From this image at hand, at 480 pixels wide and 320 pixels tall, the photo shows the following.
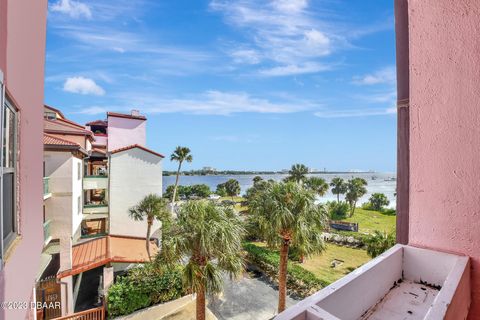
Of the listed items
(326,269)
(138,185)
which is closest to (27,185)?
(138,185)

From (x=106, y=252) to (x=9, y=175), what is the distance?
1309 cm

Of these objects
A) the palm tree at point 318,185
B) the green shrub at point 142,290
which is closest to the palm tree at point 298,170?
the palm tree at point 318,185

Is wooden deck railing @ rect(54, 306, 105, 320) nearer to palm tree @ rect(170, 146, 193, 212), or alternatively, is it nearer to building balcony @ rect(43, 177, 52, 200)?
building balcony @ rect(43, 177, 52, 200)

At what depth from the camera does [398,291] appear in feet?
6.91

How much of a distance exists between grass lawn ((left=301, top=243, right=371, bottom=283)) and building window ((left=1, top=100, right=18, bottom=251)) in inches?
614

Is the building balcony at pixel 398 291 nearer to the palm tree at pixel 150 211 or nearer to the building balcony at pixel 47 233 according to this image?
the building balcony at pixel 47 233

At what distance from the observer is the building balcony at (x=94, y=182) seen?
1592cm

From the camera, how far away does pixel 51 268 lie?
529 inches

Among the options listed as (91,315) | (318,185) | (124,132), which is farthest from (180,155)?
(91,315)

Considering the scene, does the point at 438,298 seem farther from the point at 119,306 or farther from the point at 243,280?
the point at 243,280

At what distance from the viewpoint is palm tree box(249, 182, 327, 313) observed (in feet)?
36.2

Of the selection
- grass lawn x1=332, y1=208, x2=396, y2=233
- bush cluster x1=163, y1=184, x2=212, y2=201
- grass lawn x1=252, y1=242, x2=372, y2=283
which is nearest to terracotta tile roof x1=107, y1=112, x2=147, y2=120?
grass lawn x1=252, y1=242, x2=372, y2=283

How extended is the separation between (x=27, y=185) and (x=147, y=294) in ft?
31.5

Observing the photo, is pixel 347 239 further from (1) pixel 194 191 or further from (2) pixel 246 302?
(1) pixel 194 191
